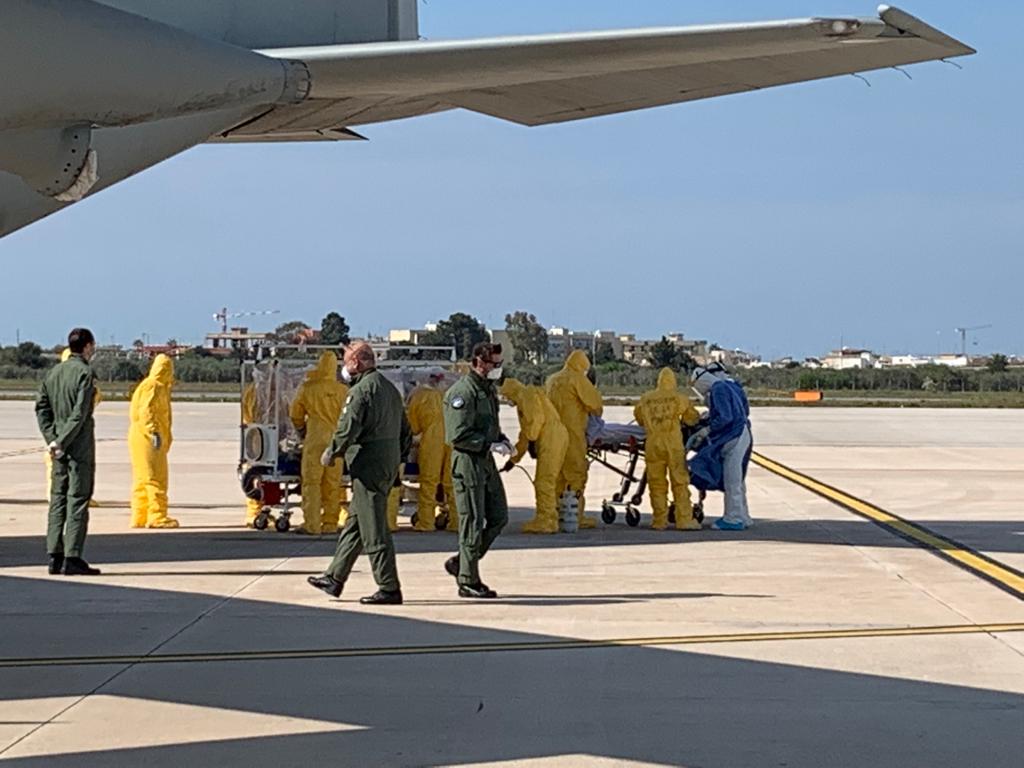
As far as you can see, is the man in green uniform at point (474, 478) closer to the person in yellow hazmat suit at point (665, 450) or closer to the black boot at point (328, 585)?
the black boot at point (328, 585)

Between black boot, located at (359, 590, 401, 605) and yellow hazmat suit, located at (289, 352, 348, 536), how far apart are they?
4.12m

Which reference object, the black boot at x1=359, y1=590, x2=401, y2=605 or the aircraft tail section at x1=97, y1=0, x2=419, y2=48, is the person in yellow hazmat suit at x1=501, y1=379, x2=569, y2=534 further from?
the black boot at x1=359, y1=590, x2=401, y2=605

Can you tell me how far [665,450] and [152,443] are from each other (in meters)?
5.33

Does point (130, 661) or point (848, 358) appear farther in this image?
point (848, 358)

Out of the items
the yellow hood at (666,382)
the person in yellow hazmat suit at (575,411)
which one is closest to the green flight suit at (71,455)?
the person in yellow hazmat suit at (575,411)

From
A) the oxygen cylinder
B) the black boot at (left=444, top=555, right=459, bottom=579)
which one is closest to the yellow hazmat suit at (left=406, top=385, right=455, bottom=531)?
the oxygen cylinder

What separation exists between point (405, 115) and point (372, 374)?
16.3 ft

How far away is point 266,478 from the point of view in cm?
1538

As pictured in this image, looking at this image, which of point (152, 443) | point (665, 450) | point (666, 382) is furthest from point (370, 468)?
point (666, 382)

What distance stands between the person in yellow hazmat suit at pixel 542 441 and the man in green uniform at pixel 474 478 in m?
3.69

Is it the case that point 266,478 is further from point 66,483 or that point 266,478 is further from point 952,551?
point 952,551

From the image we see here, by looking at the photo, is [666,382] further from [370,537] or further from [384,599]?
[370,537]

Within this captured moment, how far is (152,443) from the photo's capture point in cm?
1536

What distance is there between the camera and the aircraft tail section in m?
11.3
